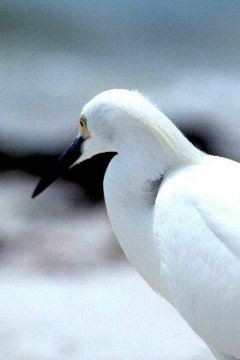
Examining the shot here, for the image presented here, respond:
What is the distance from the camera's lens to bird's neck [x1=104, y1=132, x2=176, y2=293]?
1952 millimetres

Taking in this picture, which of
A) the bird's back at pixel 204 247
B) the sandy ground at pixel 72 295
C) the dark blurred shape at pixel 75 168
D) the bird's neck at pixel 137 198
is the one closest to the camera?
the bird's back at pixel 204 247

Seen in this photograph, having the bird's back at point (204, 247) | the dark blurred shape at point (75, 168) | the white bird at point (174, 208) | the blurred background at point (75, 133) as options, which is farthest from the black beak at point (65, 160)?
the dark blurred shape at point (75, 168)

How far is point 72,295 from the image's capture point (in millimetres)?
3133

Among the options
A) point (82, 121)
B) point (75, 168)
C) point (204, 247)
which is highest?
point (82, 121)

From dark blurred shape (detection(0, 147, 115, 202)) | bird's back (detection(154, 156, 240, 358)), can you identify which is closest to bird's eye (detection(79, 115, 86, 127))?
bird's back (detection(154, 156, 240, 358))

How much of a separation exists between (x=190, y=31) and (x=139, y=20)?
330 mm

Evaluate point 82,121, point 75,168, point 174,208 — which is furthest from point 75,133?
point 174,208

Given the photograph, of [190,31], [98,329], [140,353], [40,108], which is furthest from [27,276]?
[190,31]

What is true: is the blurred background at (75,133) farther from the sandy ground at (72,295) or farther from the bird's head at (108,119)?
the bird's head at (108,119)

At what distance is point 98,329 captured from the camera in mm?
2900

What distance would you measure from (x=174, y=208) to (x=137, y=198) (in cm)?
11

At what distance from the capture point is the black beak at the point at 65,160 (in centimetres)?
205

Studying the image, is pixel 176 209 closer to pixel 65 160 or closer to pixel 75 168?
pixel 65 160

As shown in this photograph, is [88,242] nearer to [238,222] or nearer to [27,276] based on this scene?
[27,276]
